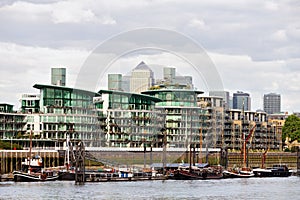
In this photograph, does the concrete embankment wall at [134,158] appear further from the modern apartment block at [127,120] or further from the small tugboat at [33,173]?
the small tugboat at [33,173]

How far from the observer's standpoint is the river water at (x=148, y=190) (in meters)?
89.1

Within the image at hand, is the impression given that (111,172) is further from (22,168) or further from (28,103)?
(28,103)

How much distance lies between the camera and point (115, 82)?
561ft

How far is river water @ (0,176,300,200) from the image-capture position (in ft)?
292

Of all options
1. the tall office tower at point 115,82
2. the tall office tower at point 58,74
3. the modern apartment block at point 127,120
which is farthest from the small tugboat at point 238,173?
the tall office tower at point 58,74

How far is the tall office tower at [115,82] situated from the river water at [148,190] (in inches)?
2231

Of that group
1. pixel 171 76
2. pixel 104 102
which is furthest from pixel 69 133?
pixel 171 76

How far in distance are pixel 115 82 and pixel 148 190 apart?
74.8 meters

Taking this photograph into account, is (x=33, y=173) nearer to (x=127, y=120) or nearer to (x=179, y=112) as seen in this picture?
(x=127, y=120)

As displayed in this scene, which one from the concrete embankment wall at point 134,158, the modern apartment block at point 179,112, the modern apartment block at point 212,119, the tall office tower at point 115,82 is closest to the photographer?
the concrete embankment wall at point 134,158

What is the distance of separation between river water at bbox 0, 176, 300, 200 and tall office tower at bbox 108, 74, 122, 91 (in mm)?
56672

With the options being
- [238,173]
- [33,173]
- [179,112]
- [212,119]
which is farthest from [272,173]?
[212,119]

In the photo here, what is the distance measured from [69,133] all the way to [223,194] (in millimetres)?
67811

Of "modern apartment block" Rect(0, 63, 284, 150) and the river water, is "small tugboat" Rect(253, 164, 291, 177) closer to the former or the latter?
"modern apartment block" Rect(0, 63, 284, 150)
